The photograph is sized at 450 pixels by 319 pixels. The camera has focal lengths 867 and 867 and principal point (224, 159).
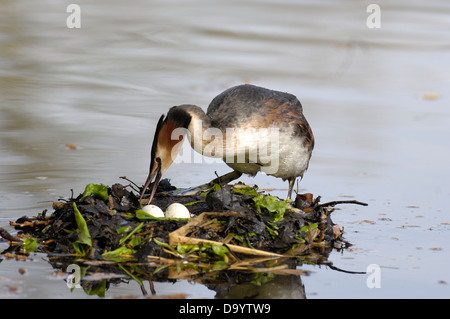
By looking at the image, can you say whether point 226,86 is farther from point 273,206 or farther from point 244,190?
point 273,206

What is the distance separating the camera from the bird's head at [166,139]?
749cm

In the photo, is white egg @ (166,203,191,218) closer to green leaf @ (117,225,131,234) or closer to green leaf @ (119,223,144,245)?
green leaf @ (119,223,144,245)

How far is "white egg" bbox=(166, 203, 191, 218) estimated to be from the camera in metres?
6.97

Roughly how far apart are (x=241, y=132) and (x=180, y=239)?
1.33 m

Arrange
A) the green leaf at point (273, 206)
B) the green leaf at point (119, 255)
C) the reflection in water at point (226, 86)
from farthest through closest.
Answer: the reflection in water at point (226, 86)
the green leaf at point (273, 206)
the green leaf at point (119, 255)

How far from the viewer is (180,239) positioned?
6.56 metres

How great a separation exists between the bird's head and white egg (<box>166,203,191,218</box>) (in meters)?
0.43

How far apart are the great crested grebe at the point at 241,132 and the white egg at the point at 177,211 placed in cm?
53

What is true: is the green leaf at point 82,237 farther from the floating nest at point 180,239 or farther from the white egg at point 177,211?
the white egg at point 177,211

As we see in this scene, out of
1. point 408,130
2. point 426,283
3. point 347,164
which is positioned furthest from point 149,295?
point 408,130

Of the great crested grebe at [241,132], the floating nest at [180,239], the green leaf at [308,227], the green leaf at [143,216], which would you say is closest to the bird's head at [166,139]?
the great crested grebe at [241,132]

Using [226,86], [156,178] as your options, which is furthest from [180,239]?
[226,86]
